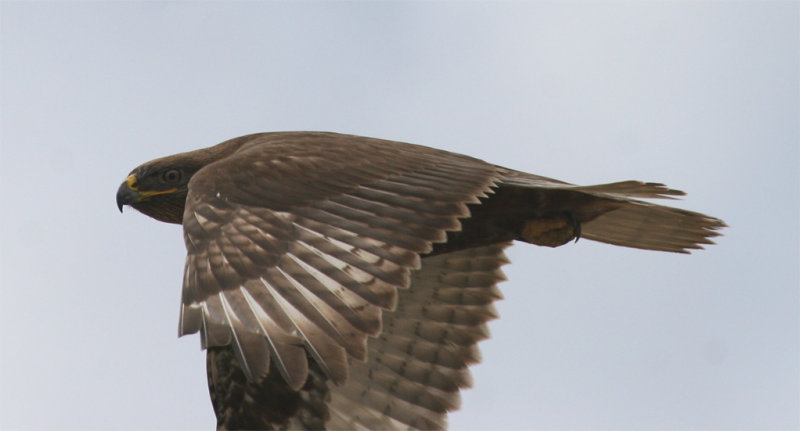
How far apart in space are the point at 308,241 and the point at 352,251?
0.90 feet

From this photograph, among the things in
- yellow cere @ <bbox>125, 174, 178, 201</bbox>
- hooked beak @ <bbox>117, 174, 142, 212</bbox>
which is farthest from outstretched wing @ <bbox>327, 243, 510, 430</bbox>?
hooked beak @ <bbox>117, 174, 142, 212</bbox>

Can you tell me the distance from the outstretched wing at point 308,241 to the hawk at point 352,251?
0.01 m

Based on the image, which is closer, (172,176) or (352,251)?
(352,251)

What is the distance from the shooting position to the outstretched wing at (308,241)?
724 cm

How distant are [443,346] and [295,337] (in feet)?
8.89

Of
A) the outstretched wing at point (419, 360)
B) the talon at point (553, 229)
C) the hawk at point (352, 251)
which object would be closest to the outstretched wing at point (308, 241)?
the hawk at point (352, 251)

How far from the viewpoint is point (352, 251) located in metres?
7.68

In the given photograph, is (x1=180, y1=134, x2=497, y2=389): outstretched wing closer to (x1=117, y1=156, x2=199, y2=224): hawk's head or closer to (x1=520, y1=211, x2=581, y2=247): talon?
(x1=520, y1=211, x2=581, y2=247): talon

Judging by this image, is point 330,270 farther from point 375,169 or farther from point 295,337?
point 375,169

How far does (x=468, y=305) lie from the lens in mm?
9828

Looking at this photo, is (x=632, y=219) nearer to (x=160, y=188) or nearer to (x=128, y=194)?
(x=160, y=188)

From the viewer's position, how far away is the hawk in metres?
7.37

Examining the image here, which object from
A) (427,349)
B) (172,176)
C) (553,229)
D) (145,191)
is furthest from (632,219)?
(145,191)

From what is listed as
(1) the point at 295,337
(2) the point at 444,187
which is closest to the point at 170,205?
(2) the point at 444,187
